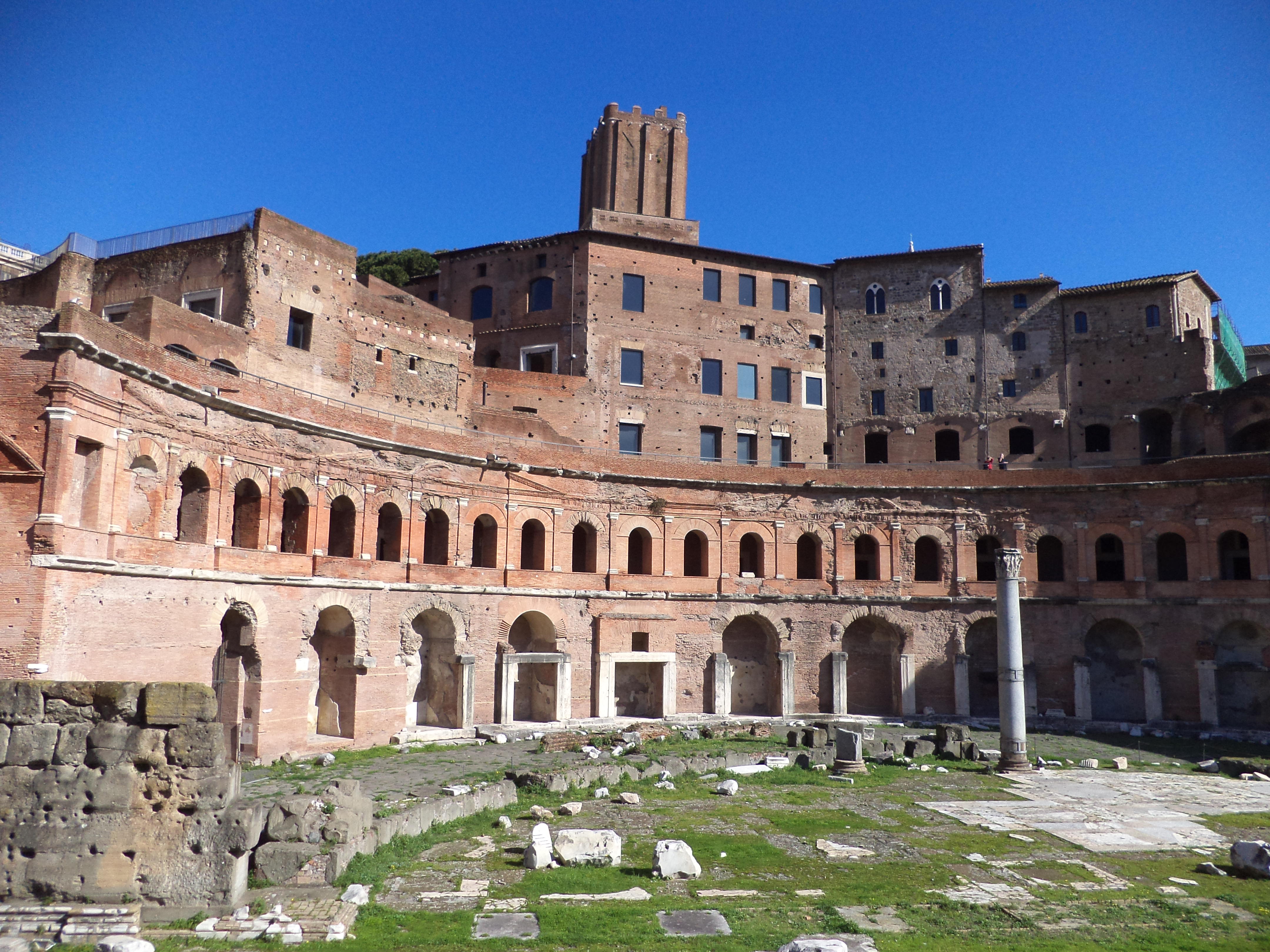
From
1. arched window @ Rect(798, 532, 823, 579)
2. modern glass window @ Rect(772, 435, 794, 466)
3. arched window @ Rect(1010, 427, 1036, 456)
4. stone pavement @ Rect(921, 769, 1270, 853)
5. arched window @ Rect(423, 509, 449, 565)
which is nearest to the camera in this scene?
stone pavement @ Rect(921, 769, 1270, 853)

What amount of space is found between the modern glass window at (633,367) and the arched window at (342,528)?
46.2 feet

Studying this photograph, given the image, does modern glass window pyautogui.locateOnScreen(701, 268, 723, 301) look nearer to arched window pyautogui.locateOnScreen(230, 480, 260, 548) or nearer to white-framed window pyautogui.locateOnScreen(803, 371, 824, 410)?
white-framed window pyautogui.locateOnScreen(803, 371, 824, 410)

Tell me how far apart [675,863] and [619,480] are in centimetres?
1932

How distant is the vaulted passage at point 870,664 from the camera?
109 feet

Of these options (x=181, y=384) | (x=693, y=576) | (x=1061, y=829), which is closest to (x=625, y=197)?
(x=693, y=576)

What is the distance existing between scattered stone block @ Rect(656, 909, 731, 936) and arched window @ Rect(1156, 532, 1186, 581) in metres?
27.9

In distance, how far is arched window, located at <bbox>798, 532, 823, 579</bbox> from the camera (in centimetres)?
3378

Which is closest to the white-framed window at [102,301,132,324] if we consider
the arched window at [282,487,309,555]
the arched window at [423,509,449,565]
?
the arched window at [282,487,309,555]

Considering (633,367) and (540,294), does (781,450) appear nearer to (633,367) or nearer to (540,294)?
(633,367)

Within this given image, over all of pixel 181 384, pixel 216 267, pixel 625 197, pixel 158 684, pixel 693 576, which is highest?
pixel 625 197

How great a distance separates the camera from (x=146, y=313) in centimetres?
2362

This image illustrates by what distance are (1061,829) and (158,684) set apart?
14.8 metres

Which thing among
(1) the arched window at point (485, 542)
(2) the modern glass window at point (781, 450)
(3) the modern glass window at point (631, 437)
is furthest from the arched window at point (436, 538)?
(2) the modern glass window at point (781, 450)

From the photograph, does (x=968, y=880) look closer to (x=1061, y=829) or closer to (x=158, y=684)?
(x=1061, y=829)
